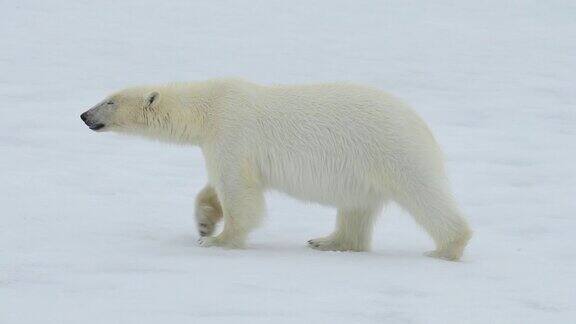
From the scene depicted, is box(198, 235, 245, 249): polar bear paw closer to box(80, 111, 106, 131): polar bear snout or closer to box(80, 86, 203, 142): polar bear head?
box(80, 86, 203, 142): polar bear head

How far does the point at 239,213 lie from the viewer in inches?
246

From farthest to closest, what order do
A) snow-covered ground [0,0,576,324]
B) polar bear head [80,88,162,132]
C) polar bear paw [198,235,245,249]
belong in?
polar bear head [80,88,162,132] < polar bear paw [198,235,245,249] < snow-covered ground [0,0,576,324]

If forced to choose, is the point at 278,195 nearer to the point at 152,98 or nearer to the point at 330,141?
A: the point at 152,98

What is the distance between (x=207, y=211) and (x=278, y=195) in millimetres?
1401

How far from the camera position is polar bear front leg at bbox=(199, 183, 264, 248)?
625 cm

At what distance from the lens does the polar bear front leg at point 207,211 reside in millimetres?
6586

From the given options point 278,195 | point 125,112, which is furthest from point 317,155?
point 278,195

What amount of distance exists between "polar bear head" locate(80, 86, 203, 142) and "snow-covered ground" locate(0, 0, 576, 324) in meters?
0.60

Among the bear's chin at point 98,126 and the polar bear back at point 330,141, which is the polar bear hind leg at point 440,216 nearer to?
the polar bear back at point 330,141

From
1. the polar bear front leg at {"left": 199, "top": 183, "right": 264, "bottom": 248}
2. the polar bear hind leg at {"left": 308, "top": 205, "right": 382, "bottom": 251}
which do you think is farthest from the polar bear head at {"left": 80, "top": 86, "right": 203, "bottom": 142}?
the polar bear hind leg at {"left": 308, "top": 205, "right": 382, "bottom": 251}

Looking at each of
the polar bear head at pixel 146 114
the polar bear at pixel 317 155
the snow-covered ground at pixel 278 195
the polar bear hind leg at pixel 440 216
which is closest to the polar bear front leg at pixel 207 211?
the polar bear at pixel 317 155

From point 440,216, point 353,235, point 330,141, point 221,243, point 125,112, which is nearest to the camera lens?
point 440,216

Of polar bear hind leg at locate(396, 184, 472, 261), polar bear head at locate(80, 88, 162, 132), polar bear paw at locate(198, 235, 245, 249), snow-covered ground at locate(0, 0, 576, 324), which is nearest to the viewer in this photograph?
snow-covered ground at locate(0, 0, 576, 324)

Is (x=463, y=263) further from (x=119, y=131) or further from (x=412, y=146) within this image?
(x=119, y=131)
